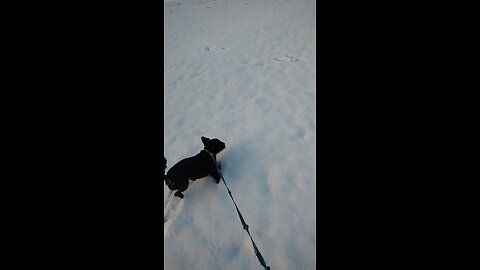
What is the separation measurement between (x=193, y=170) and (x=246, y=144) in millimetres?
946

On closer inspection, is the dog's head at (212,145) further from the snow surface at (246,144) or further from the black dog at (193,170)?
the snow surface at (246,144)

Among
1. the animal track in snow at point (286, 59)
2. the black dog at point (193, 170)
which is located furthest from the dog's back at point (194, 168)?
the animal track in snow at point (286, 59)

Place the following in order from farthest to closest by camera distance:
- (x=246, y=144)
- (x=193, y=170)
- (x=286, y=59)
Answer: (x=286, y=59) → (x=246, y=144) → (x=193, y=170)

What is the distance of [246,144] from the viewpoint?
3035 mm

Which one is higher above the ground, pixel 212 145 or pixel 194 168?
pixel 212 145

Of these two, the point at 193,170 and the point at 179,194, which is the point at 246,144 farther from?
the point at 179,194

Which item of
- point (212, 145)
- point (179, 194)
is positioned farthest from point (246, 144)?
point (179, 194)

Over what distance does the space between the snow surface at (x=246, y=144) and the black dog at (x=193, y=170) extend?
0.61ft

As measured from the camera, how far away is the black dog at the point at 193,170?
2.27 m
